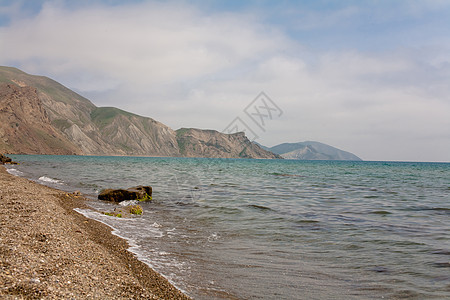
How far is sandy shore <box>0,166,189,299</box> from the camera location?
222 inches

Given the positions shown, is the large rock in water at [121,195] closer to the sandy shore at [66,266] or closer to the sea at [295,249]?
the sea at [295,249]

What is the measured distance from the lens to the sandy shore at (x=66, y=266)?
5.64 meters

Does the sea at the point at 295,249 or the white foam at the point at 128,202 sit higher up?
the sea at the point at 295,249

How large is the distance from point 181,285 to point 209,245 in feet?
13.5

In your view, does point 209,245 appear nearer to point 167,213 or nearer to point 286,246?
point 286,246

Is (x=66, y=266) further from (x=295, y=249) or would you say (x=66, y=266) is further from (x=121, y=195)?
(x=121, y=195)

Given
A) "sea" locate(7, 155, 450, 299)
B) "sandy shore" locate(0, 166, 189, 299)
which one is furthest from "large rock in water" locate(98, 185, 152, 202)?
"sandy shore" locate(0, 166, 189, 299)

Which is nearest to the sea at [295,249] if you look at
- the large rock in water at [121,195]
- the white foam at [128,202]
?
the white foam at [128,202]

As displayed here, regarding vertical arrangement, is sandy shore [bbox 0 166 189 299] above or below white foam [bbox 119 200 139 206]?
above

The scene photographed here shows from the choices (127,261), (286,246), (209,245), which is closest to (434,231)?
(286,246)

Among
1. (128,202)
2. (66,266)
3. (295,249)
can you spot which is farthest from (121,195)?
(66,266)

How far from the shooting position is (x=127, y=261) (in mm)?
8625

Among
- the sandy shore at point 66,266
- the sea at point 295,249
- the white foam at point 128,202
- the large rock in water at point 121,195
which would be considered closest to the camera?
the sandy shore at point 66,266

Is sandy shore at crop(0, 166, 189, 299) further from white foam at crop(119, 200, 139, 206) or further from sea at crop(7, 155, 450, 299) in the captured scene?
white foam at crop(119, 200, 139, 206)
